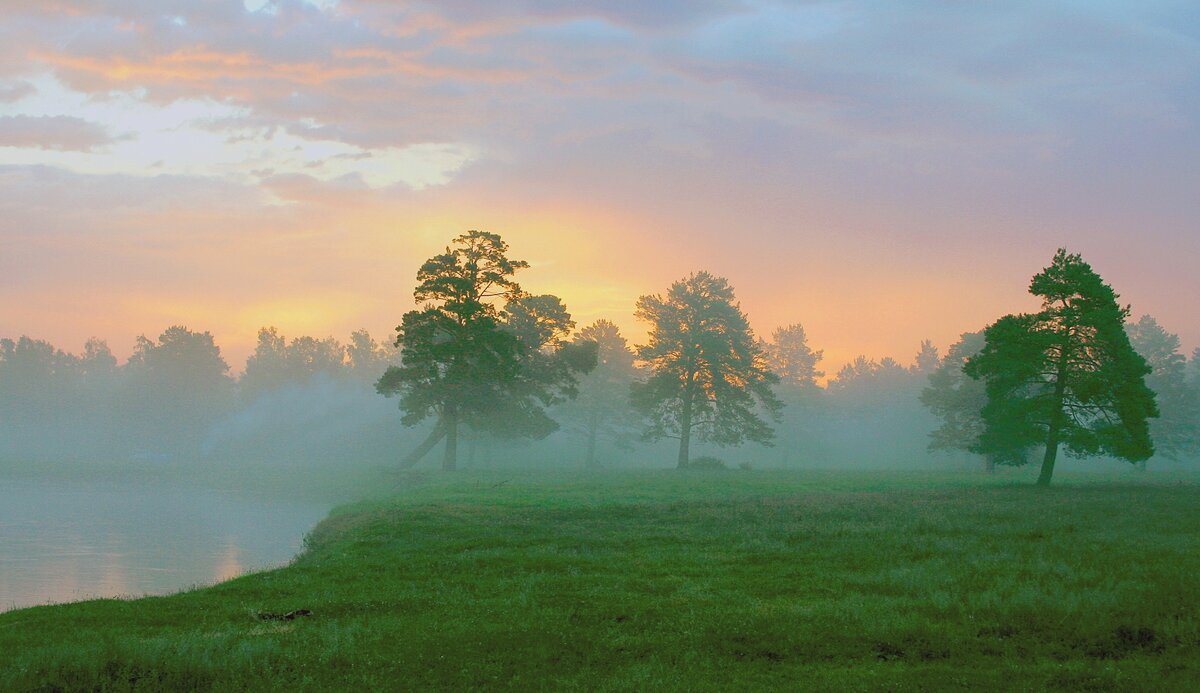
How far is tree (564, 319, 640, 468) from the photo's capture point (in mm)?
94750

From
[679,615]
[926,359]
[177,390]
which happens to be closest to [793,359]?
[926,359]

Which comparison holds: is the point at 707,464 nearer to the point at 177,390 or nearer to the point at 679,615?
the point at 679,615

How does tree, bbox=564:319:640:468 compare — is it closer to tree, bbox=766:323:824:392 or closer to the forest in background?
the forest in background

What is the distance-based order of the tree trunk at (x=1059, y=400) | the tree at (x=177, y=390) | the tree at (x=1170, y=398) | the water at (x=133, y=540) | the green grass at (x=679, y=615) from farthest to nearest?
the tree at (x=177, y=390)
the tree at (x=1170, y=398)
the tree trunk at (x=1059, y=400)
the water at (x=133, y=540)
the green grass at (x=679, y=615)

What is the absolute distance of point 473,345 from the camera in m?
59.1

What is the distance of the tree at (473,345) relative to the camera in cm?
5891

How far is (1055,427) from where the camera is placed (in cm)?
3934

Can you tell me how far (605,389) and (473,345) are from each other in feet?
123

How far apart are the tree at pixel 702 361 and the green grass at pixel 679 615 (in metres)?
47.0

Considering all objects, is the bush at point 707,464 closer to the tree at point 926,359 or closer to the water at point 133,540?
the water at point 133,540

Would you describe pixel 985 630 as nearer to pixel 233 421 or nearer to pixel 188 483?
pixel 188 483

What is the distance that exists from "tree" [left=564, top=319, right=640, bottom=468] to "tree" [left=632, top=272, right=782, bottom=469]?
64.5ft

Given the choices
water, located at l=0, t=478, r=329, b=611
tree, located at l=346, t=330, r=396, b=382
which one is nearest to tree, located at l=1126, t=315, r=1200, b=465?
water, located at l=0, t=478, r=329, b=611

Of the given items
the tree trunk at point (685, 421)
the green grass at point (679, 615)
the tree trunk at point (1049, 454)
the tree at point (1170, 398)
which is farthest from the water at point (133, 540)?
the tree at point (1170, 398)
